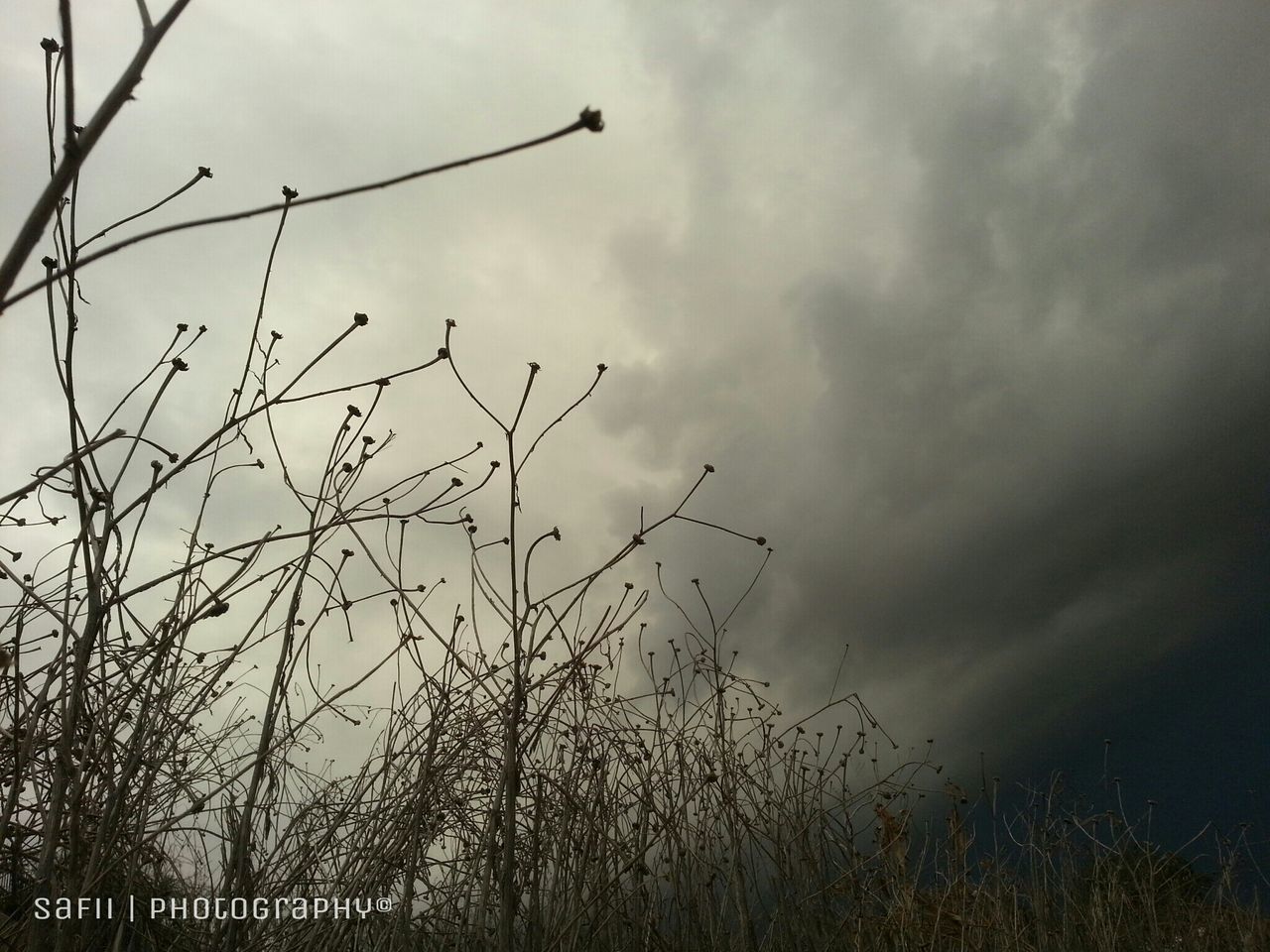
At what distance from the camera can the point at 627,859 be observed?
9.09 ft

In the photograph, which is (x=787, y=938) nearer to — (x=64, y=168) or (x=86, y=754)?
(x=86, y=754)

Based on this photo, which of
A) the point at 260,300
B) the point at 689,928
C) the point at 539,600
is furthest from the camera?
the point at 689,928

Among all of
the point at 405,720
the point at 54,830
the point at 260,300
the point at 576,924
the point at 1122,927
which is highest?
the point at 260,300

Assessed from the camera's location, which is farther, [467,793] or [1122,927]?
[1122,927]

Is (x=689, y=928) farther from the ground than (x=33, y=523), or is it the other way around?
(x=33, y=523)

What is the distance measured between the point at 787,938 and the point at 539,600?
1.98 m

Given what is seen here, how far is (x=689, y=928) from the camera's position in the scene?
3156 millimetres

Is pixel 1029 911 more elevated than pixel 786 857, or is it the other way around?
pixel 786 857

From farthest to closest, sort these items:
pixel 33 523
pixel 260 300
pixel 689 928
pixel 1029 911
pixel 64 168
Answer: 1. pixel 1029 911
2. pixel 689 928
3. pixel 33 523
4. pixel 260 300
5. pixel 64 168

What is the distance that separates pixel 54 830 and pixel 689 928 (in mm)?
2413

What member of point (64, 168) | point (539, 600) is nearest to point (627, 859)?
point (539, 600)

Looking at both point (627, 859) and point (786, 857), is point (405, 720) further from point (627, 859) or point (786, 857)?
point (786, 857)

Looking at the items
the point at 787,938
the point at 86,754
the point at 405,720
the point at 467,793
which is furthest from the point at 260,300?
the point at 787,938

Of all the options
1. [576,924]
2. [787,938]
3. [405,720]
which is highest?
[405,720]
